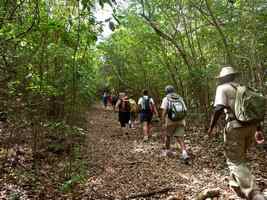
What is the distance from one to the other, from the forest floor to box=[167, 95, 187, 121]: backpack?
1131mm

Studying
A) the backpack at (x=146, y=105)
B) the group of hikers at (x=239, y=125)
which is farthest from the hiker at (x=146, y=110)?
the group of hikers at (x=239, y=125)

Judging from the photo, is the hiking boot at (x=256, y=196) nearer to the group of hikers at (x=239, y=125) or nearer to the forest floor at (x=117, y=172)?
the group of hikers at (x=239, y=125)

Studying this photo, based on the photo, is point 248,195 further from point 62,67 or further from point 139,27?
point 139,27

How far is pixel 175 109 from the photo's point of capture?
937 centimetres

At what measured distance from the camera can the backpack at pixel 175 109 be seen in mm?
9359

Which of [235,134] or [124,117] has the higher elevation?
[235,134]

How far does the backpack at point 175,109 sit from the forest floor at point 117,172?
113cm

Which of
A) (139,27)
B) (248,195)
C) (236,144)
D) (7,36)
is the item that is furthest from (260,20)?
(139,27)

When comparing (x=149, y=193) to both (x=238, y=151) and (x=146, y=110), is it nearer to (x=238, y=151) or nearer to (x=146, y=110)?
(x=238, y=151)

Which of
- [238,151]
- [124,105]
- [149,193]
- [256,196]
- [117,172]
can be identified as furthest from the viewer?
[124,105]

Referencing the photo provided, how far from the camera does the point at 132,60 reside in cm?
2547

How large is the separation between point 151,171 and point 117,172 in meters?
0.81

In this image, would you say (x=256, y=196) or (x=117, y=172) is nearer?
(x=256, y=196)

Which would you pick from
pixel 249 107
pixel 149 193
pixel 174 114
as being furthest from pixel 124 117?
pixel 249 107
